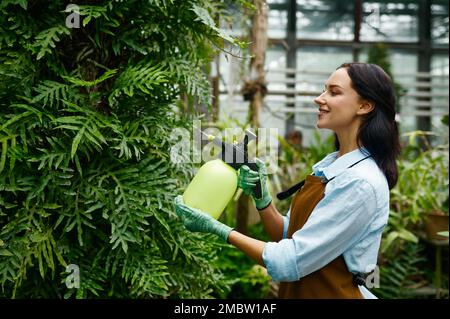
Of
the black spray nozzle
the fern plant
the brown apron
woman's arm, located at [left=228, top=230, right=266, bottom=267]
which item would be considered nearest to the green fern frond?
the fern plant

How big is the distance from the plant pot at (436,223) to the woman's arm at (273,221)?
2350mm

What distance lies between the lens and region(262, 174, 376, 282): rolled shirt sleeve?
5.12 feet

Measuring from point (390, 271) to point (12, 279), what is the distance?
2.74 m

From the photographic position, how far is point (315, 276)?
1.70m

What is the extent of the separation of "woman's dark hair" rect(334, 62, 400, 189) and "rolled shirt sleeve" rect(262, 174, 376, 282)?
0.52ft

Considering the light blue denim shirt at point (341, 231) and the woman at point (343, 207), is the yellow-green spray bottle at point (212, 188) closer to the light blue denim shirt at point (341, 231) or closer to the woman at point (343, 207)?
the woman at point (343, 207)

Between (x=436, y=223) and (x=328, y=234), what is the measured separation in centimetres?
274

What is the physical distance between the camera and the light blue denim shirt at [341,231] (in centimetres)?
156

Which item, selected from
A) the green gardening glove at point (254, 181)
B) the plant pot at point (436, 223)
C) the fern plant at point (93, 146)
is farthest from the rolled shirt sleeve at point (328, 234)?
the plant pot at point (436, 223)

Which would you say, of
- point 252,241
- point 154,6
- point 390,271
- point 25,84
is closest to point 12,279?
point 25,84

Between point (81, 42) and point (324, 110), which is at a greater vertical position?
point (81, 42)

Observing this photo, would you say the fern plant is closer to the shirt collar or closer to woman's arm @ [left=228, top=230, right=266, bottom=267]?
woman's arm @ [left=228, top=230, right=266, bottom=267]

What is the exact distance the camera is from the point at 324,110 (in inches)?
68.2
